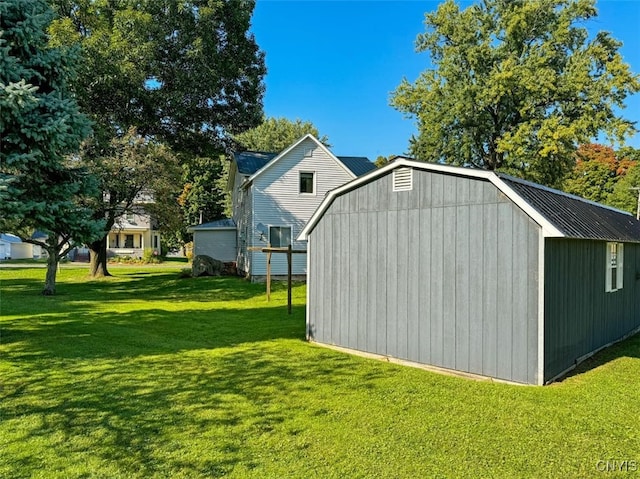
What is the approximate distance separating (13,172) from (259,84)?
19.0 metres

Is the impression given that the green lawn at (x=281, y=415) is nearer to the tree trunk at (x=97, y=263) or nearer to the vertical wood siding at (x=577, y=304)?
the vertical wood siding at (x=577, y=304)

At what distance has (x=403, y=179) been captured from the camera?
7609 mm

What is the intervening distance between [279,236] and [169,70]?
30.8 ft

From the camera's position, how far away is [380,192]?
798 centimetres

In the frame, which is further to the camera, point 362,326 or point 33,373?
point 362,326

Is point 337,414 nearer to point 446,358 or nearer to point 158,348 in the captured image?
point 446,358

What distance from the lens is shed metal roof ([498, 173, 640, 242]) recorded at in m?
6.36

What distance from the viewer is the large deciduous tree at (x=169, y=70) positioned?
18.6m

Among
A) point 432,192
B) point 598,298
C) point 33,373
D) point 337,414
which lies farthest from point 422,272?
point 33,373

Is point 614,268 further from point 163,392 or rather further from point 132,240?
point 132,240

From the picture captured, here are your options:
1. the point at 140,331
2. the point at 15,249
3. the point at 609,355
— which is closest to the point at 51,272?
the point at 140,331

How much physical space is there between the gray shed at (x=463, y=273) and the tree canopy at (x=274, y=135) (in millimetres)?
41460

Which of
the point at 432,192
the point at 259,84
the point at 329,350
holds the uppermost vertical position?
the point at 259,84

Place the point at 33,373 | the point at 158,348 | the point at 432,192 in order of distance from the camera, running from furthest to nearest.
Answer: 1. the point at 158,348
2. the point at 432,192
3. the point at 33,373
